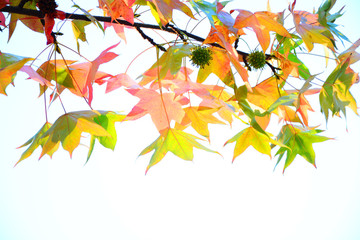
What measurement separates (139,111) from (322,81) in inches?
7.7

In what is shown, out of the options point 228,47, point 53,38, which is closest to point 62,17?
point 53,38

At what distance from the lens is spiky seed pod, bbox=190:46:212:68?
0.36m

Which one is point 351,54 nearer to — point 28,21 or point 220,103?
point 220,103

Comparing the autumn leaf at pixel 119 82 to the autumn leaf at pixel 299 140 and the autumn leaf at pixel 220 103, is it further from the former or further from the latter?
the autumn leaf at pixel 299 140

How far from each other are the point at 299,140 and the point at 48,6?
33 centimetres

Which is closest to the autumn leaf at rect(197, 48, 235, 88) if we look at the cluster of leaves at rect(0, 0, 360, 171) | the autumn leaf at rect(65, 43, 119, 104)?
the cluster of leaves at rect(0, 0, 360, 171)

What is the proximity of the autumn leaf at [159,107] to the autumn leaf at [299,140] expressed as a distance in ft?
0.49

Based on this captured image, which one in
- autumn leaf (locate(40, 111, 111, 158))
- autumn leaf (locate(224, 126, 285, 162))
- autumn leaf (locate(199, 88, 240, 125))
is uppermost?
autumn leaf (locate(199, 88, 240, 125))

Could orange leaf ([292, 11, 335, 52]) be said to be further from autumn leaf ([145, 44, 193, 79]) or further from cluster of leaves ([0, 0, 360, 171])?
autumn leaf ([145, 44, 193, 79])

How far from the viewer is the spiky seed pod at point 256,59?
1.23ft

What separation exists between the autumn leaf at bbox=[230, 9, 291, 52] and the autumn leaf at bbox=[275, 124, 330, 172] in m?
0.14

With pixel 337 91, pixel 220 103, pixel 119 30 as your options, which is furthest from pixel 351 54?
pixel 119 30

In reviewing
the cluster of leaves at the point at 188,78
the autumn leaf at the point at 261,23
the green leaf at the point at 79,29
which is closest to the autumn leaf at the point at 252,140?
the cluster of leaves at the point at 188,78

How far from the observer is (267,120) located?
0.39 m
